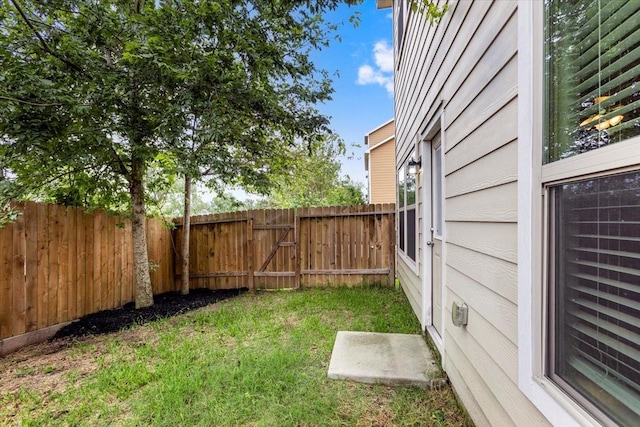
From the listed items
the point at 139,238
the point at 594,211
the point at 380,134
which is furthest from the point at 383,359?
the point at 380,134

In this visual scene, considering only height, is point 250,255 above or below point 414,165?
below

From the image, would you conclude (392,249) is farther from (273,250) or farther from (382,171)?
(382,171)

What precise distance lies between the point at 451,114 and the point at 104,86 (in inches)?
139

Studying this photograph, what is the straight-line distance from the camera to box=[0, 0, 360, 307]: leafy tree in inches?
121

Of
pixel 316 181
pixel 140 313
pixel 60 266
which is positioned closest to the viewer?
pixel 60 266

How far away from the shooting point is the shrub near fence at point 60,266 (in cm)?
321

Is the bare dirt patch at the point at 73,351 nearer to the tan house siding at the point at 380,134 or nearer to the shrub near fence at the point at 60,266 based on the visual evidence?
the shrub near fence at the point at 60,266

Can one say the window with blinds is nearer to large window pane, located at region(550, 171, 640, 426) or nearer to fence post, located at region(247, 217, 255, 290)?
large window pane, located at region(550, 171, 640, 426)

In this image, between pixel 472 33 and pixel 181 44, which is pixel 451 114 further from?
pixel 181 44

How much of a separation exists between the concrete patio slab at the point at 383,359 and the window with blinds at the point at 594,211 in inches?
56.2

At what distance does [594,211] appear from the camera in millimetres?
882

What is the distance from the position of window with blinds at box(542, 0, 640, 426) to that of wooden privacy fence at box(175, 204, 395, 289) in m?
4.67

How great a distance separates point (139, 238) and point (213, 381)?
9.71ft

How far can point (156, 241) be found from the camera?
220 inches
